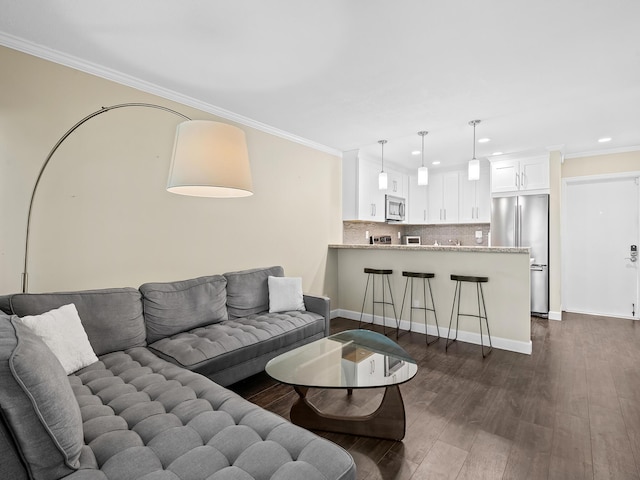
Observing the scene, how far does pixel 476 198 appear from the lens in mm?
5969

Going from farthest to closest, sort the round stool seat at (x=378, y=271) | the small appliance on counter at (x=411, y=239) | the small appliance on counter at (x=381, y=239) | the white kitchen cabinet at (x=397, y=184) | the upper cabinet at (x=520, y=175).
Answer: the small appliance on counter at (x=411, y=239) < the small appliance on counter at (x=381, y=239) < the white kitchen cabinet at (x=397, y=184) < the upper cabinet at (x=520, y=175) < the round stool seat at (x=378, y=271)

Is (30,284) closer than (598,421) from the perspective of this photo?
No

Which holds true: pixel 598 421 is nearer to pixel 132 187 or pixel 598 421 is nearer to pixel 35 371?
pixel 35 371

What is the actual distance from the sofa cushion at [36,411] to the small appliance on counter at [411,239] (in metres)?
6.32

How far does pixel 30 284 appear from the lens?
2375 millimetres

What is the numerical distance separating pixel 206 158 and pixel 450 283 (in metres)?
3.33

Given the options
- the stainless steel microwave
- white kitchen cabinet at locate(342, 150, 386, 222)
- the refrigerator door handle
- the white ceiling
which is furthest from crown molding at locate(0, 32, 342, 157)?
the refrigerator door handle

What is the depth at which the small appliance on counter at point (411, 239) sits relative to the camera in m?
6.77

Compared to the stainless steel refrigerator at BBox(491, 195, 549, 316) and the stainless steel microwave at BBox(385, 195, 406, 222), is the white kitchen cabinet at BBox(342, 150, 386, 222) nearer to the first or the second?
the stainless steel microwave at BBox(385, 195, 406, 222)

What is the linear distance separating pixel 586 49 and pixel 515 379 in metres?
2.64

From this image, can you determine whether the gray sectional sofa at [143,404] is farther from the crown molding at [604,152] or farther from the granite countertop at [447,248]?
the crown molding at [604,152]

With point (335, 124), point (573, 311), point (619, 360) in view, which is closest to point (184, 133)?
point (335, 124)

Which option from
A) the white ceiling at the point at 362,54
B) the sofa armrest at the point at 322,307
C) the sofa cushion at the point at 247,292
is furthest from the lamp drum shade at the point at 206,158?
the sofa armrest at the point at 322,307

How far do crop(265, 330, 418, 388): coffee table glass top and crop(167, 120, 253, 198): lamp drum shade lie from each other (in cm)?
117
